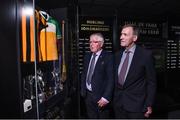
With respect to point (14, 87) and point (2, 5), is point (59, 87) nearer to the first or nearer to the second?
point (14, 87)

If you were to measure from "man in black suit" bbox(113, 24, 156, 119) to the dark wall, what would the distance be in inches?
51.0

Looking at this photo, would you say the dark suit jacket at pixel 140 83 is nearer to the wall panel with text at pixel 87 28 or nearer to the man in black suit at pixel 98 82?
the man in black suit at pixel 98 82

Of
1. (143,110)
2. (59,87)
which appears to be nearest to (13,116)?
(59,87)

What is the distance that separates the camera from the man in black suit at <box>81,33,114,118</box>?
2.58m

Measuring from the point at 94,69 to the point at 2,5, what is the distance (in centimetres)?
157

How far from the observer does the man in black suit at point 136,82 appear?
2223mm

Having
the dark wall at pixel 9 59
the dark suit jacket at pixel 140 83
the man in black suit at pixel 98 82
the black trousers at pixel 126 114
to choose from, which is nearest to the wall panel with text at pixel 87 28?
the man in black suit at pixel 98 82

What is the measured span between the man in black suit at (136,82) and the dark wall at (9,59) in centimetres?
130

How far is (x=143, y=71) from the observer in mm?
2238

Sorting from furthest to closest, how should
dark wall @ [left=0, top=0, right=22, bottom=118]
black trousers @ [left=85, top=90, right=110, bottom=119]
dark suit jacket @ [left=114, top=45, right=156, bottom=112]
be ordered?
black trousers @ [left=85, top=90, right=110, bottom=119]
dark suit jacket @ [left=114, top=45, right=156, bottom=112]
dark wall @ [left=0, top=0, right=22, bottom=118]

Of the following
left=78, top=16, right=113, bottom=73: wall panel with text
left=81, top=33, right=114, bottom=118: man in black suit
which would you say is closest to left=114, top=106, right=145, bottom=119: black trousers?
left=81, top=33, right=114, bottom=118: man in black suit

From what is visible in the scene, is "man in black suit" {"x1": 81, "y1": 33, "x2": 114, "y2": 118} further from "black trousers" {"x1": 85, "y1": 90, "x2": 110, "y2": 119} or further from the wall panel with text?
the wall panel with text

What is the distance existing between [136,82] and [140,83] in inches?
1.7

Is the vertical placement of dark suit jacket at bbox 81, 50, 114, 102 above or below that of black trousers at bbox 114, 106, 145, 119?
above
